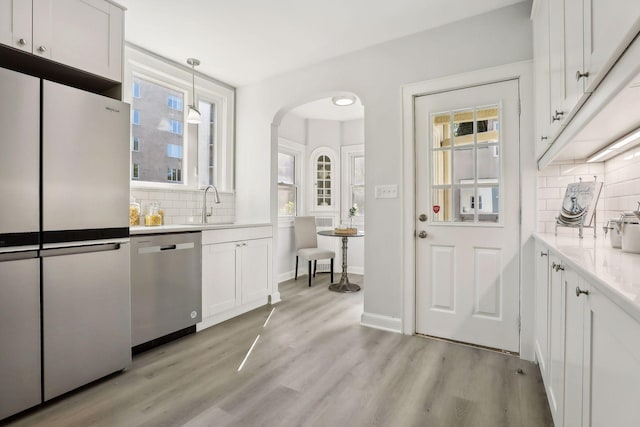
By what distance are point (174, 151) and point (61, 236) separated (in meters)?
1.86

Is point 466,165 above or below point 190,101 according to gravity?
below

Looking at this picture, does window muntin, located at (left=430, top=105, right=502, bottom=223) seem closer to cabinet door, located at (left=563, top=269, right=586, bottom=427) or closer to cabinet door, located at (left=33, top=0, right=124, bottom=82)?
cabinet door, located at (left=563, top=269, right=586, bottom=427)

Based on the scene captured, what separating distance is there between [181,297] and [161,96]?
2.08 metres

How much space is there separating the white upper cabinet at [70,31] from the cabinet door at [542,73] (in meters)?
2.58

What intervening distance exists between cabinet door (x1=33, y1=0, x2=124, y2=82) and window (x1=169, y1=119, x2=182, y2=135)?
1.33 m

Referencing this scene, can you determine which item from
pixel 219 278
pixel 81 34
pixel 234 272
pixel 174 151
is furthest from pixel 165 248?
pixel 81 34

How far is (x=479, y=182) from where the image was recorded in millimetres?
A: 2578

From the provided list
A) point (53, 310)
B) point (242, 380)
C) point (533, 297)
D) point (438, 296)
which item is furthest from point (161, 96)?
point (533, 297)

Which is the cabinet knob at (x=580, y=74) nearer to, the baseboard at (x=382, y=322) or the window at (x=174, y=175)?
the baseboard at (x=382, y=322)

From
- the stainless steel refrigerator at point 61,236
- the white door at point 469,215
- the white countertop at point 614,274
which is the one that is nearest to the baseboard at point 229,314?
the stainless steel refrigerator at point 61,236

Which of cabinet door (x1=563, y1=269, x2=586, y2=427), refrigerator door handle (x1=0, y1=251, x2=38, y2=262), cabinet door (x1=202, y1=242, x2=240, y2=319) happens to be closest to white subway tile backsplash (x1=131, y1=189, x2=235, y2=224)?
cabinet door (x1=202, y1=242, x2=240, y2=319)

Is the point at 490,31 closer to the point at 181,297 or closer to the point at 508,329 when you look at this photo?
the point at 508,329

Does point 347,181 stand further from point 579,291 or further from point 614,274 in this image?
point 614,274

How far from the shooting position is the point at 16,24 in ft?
5.54
